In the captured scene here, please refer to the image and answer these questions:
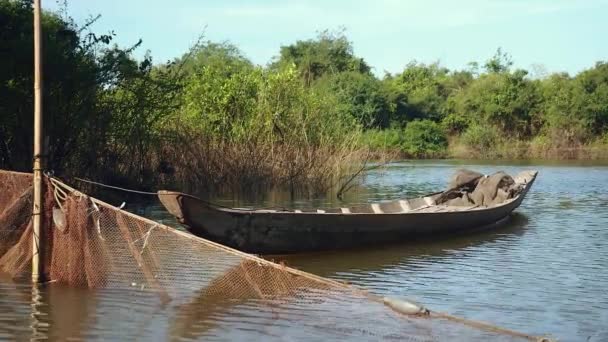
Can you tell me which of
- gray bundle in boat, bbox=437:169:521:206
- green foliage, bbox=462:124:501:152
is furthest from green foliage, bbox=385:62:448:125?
gray bundle in boat, bbox=437:169:521:206

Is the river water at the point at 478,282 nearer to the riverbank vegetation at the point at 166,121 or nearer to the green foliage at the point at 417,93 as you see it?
the riverbank vegetation at the point at 166,121

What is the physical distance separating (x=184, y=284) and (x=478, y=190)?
9.06 meters

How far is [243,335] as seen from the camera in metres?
6.02

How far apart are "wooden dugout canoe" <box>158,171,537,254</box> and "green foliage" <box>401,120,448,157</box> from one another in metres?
30.3

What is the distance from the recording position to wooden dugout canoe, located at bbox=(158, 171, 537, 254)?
8875 millimetres

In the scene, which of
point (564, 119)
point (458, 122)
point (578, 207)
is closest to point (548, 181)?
point (578, 207)

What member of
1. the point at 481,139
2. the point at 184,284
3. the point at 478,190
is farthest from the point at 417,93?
the point at 184,284

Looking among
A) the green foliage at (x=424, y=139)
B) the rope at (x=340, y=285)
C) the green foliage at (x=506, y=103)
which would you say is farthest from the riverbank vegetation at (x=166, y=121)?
the green foliage at (x=506, y=103)

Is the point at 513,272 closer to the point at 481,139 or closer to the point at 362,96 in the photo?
the point at 481,139

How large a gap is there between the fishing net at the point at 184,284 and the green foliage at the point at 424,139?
35158 mm

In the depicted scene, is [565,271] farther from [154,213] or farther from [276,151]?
[276,151]

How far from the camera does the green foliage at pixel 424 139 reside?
139ft

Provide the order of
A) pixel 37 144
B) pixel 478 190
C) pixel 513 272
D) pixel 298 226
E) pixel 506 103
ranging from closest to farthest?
pixel 37 144 → pixel 513 272 → pixel 298 226 → pixel 478 190 → pixel 506 103

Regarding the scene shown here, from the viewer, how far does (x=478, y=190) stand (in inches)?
585
